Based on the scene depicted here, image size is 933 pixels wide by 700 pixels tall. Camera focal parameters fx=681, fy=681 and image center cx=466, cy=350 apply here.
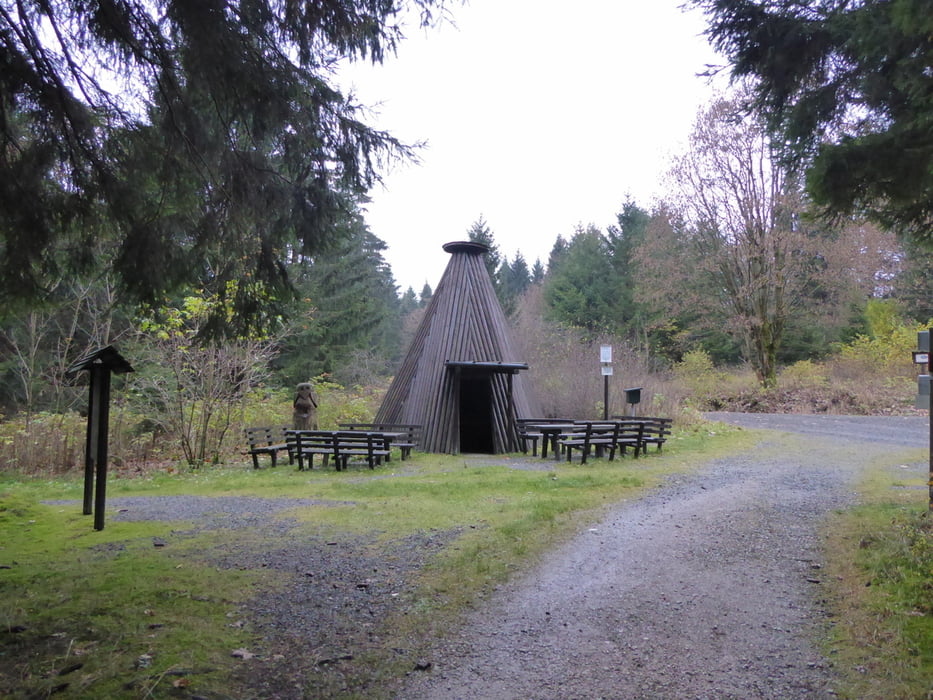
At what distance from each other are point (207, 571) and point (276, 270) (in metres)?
2.34

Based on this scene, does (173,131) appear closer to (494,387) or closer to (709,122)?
(494,387)

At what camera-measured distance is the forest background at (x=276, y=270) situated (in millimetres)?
4891

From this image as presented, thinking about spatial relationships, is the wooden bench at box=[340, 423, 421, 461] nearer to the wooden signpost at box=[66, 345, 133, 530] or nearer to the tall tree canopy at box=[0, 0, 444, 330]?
the wooden signpost at box=[66, 345, 133, 530]

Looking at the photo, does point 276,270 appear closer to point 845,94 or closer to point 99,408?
point 99,408

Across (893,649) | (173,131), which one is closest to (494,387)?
(173,131)

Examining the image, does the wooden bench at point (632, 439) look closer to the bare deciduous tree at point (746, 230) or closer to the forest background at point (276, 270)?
the forest background at point (276, 270)

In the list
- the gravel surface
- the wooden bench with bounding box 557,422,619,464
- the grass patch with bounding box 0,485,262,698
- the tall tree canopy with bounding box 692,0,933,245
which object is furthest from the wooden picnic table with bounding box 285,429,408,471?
the tall tree canopy with bounding box 692,0,933,245

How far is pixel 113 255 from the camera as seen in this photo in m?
5.54

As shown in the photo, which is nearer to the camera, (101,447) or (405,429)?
(101,447)

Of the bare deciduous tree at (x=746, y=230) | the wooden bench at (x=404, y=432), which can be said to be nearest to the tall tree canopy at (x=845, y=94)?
the wooden bench at (x=404, y=432)

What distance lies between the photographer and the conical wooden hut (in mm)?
13898

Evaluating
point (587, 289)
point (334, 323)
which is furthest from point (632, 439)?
point (587, 289)

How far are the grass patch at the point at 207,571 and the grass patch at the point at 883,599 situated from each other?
217cm

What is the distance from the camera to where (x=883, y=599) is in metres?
4.21
